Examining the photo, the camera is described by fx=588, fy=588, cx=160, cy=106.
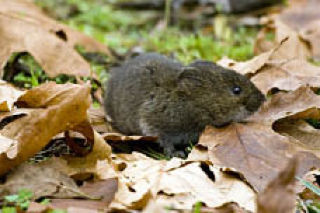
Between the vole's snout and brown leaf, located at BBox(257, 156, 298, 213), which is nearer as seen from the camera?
brown leaf, located at BBox(257, 156, 298, 213)

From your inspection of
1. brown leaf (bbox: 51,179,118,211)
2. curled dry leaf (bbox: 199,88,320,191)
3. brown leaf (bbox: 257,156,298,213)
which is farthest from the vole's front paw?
→ brown leaf (bbox: 257,156,298,213)

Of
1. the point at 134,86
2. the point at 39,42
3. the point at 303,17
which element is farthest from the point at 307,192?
the point at 303,17

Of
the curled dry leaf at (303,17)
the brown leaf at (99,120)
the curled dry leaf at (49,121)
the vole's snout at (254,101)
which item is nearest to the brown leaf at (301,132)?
the vole's snout at (254,101)

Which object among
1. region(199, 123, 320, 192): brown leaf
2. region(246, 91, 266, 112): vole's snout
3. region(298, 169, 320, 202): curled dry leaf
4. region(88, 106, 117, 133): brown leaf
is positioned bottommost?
region(88, 106, 117, 133): brown leaf

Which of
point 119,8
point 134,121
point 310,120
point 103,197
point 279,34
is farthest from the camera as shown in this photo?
point 119,8

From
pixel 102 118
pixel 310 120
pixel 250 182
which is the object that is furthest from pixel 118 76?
pixel 250 182

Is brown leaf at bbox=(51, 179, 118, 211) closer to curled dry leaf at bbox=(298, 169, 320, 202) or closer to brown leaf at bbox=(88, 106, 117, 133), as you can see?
curled dry leaf at bbox=(298, 169, 320, 202)

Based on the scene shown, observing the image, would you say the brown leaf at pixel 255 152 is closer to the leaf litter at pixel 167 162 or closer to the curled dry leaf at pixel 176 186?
the leaf litter at pixel 167 162

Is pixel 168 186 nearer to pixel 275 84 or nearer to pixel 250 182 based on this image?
pixel 250 182

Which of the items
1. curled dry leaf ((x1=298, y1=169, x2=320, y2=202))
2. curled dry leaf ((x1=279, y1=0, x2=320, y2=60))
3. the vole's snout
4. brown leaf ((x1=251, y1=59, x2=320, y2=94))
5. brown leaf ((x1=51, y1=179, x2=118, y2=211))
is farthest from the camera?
curled dry leaf ((x1=279, y1=0, x2=320, y2=60))
